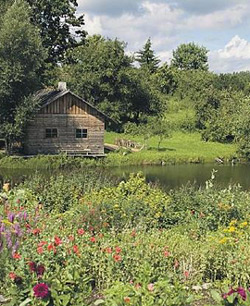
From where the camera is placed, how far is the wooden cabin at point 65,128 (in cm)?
3109

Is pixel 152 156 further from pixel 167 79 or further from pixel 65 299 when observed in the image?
pixel 167 79

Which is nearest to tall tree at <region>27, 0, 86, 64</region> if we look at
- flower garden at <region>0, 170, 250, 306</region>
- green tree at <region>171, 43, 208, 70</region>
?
flower garden at <region>0, 170, 250, 306</region>

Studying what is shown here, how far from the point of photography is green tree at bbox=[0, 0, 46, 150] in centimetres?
2869

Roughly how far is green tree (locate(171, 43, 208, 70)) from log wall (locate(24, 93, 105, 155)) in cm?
6485

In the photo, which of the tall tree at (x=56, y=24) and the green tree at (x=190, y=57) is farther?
the green tree at (x=190, y=57)

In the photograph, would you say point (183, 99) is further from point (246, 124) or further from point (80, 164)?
point (80, 164)

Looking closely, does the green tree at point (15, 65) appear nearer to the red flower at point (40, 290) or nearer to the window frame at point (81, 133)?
the window frame at point (81, 133)

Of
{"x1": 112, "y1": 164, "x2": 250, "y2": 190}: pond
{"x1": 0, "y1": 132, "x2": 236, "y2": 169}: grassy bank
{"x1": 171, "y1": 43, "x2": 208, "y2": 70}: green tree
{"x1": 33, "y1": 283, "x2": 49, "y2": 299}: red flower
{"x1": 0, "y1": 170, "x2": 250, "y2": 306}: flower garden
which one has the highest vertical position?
{"x1": 171, "y1": 43, "x2": 208, "y2": 70}: green tree

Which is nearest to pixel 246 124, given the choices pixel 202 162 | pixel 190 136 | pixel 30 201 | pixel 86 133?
pixel 202 162

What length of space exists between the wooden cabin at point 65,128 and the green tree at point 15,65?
161 centimetres

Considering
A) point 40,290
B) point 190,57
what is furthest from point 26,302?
point 190,57

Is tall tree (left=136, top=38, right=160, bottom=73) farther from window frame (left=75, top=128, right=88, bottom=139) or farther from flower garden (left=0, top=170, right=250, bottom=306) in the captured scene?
flower garden (left=0, top=170, right=250, bottom=306)

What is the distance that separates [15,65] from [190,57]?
69.8m

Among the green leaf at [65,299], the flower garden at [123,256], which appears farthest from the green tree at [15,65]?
the green leaf at [65,299]
